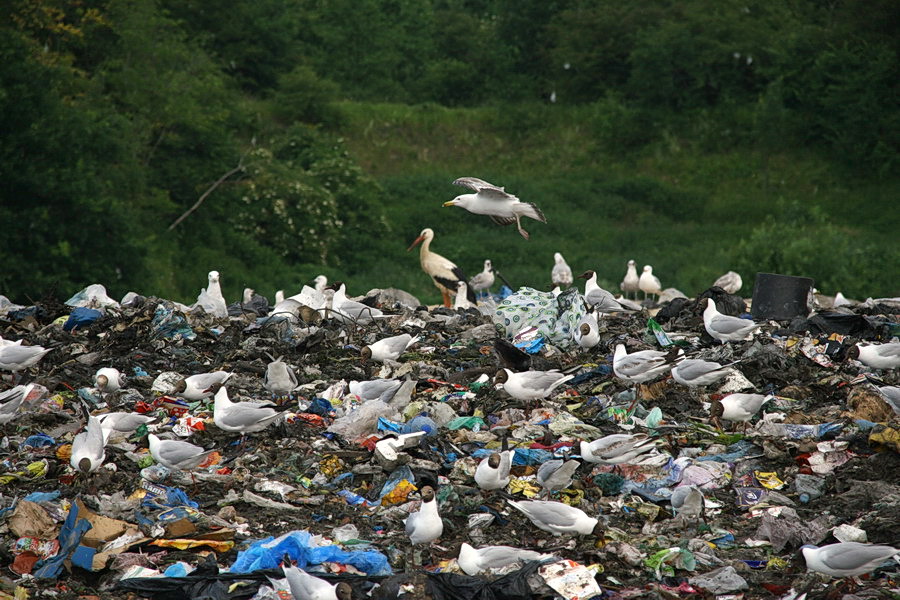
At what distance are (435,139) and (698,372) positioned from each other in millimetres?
26348

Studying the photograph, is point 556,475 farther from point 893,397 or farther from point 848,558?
point 893,397

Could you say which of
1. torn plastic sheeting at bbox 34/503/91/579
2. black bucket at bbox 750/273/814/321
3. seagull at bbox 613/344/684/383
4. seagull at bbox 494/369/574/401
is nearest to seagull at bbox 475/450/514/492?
seagull at bbox 494/369/574/401

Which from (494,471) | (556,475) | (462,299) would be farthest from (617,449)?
(462,299)

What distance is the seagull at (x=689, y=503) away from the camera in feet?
18.9

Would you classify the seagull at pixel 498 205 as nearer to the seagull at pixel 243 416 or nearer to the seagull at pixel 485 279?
the seagull at pixel 243 416

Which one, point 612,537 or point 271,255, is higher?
point 612,537

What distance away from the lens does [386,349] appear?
332 inches

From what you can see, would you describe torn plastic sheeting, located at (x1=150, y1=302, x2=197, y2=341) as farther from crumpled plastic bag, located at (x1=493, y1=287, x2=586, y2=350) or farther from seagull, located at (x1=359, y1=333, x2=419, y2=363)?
crumpled plastic bag, located at (x1=493, y1=287, x2=586, y2=350)

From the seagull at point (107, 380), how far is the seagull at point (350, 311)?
2.51 meters

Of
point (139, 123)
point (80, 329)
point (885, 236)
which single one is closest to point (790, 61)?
point (885, 236)

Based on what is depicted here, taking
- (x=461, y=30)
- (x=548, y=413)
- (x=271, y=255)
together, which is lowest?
(x=271, y=255)

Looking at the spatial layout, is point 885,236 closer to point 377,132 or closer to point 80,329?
point 377,132

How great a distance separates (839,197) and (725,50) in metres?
7.46

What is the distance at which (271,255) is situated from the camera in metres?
23.7
